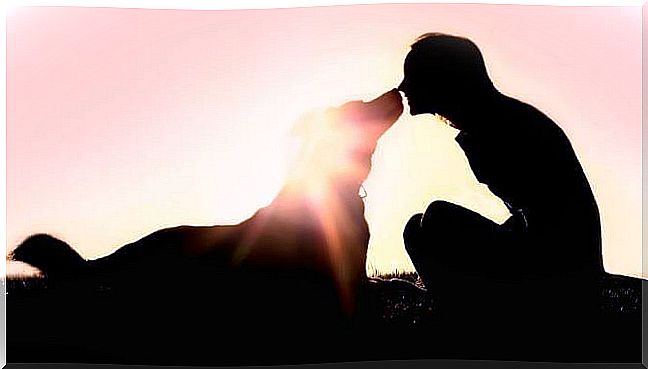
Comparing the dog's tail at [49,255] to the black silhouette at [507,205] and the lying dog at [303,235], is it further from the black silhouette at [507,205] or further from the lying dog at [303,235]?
the black silhouette at [507,205]

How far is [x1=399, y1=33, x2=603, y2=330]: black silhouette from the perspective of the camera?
12.8 feet

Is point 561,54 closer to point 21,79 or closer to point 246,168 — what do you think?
point 246,168

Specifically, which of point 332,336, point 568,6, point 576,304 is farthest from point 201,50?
point 576,304

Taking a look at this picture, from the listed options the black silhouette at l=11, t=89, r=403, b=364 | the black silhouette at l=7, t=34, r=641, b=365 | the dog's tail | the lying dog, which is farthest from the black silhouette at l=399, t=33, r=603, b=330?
the dog's tail

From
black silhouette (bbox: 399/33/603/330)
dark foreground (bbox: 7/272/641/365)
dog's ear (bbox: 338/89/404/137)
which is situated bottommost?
dark foreground (bbox: 7/272/641/365)

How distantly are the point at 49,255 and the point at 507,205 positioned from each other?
7.55 feet

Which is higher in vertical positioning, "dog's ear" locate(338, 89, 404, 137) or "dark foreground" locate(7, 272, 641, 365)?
"dog's ear" locate(338, 89, 404, 137)

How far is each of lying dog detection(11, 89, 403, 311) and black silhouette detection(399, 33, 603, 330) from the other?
28 cm

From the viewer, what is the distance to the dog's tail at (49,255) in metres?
3.88

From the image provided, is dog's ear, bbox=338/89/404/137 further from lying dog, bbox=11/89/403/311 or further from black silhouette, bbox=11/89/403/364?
black silhouette, bbox=11/89/403/364

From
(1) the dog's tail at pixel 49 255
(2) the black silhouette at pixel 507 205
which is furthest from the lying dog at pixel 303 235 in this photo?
(2) the black silhouette at pixel 507 205

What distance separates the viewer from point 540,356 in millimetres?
3928

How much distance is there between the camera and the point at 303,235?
3.90 meters

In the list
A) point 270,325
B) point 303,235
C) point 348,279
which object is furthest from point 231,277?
point 348,279
